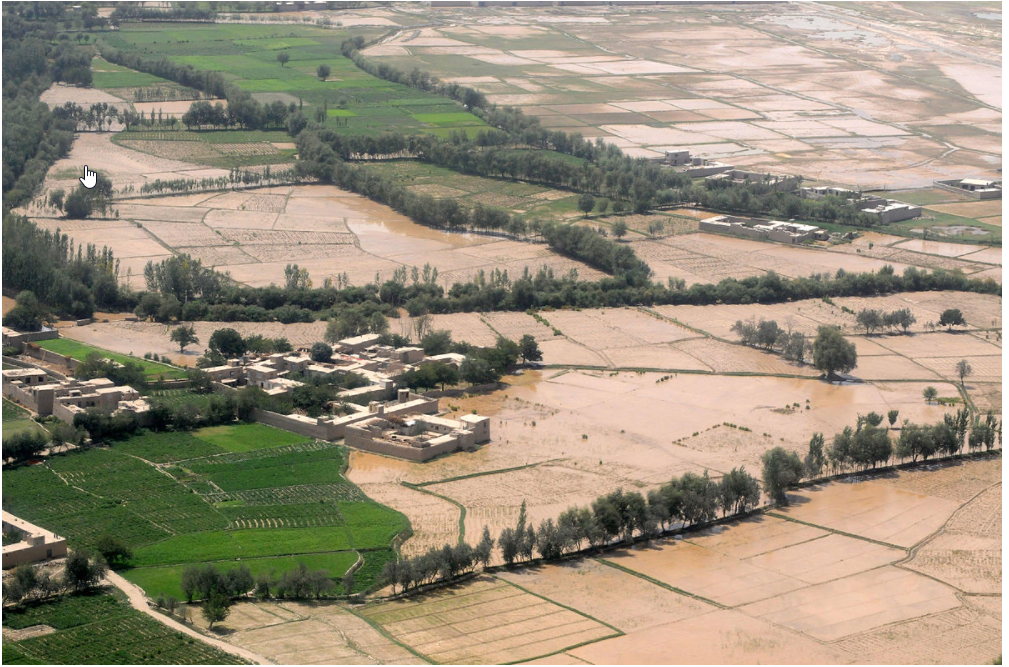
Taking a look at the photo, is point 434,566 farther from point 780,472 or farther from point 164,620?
point 780,472

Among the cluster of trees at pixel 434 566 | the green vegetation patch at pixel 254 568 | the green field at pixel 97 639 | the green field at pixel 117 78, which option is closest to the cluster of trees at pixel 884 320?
the cluster of trees at pixel 434 566

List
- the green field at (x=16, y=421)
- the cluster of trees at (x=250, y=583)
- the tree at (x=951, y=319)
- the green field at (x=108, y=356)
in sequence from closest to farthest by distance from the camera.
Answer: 1. the cluster of trees at (x=250, y=583)
2. the green field at (x=16, y=421)
3. the green field at (x=108, y=356)
4. the tree at (x=951, y=319)

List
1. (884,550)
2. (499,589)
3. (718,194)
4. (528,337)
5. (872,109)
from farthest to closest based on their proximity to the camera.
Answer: (872,109)
(718,194)
(528,337)
(884,550)
(499,589)

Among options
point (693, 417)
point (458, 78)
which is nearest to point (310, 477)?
point (693, 417)

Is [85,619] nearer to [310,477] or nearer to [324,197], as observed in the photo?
[310,477]

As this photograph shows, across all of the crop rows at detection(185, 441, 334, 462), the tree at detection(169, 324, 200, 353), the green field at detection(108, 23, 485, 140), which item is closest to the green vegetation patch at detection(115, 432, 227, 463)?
the crop rows at detection(185, 441, 334, 462)

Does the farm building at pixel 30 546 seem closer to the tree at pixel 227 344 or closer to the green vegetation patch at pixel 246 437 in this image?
the green vegetation patch at pixel 246 437

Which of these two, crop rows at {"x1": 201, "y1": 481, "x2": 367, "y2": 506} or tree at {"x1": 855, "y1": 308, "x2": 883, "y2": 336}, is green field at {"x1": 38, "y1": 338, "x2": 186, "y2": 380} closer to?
crop rows at {"x1": 201, "y1": 481, "x2": 367, "y2": 506}
